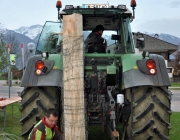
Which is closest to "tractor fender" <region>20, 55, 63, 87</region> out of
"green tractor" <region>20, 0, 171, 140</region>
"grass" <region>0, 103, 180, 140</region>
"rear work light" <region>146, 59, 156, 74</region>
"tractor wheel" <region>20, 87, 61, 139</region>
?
"green tractor" <region>20, 0, 171, 140</region>

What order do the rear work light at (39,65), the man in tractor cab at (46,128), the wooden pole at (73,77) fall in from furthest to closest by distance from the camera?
the rear work light at (39,65)
the man in tractor cab at (46,128)
the wooden pole at (73,77)

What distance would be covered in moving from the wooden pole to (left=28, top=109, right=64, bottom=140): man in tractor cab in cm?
51

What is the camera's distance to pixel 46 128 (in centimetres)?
438

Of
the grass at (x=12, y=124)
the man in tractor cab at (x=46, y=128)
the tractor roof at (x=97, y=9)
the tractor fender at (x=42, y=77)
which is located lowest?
the grass at (x=12, y=124)

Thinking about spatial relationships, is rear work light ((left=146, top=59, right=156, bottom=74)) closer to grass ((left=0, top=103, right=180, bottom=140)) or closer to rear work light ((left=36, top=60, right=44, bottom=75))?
rear work light ((left=36, top=60, right=44, bottom=75))

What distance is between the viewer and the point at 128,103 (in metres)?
5.07

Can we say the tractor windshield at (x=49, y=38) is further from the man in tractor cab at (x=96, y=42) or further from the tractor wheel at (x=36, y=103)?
the tractor wheel at (x=36, y=103)

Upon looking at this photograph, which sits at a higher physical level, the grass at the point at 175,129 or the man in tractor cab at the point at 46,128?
the man in tractor cab at the point at 46,128

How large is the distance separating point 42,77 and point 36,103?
1.34 ft

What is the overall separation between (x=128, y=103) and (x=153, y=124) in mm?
530

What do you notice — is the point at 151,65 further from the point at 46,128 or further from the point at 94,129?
the point at 94,129

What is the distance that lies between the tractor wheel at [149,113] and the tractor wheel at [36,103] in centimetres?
116

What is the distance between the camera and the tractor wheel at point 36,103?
4.86 m

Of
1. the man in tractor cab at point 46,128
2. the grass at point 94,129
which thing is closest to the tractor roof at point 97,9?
the man in tractor cab at point 46,128
